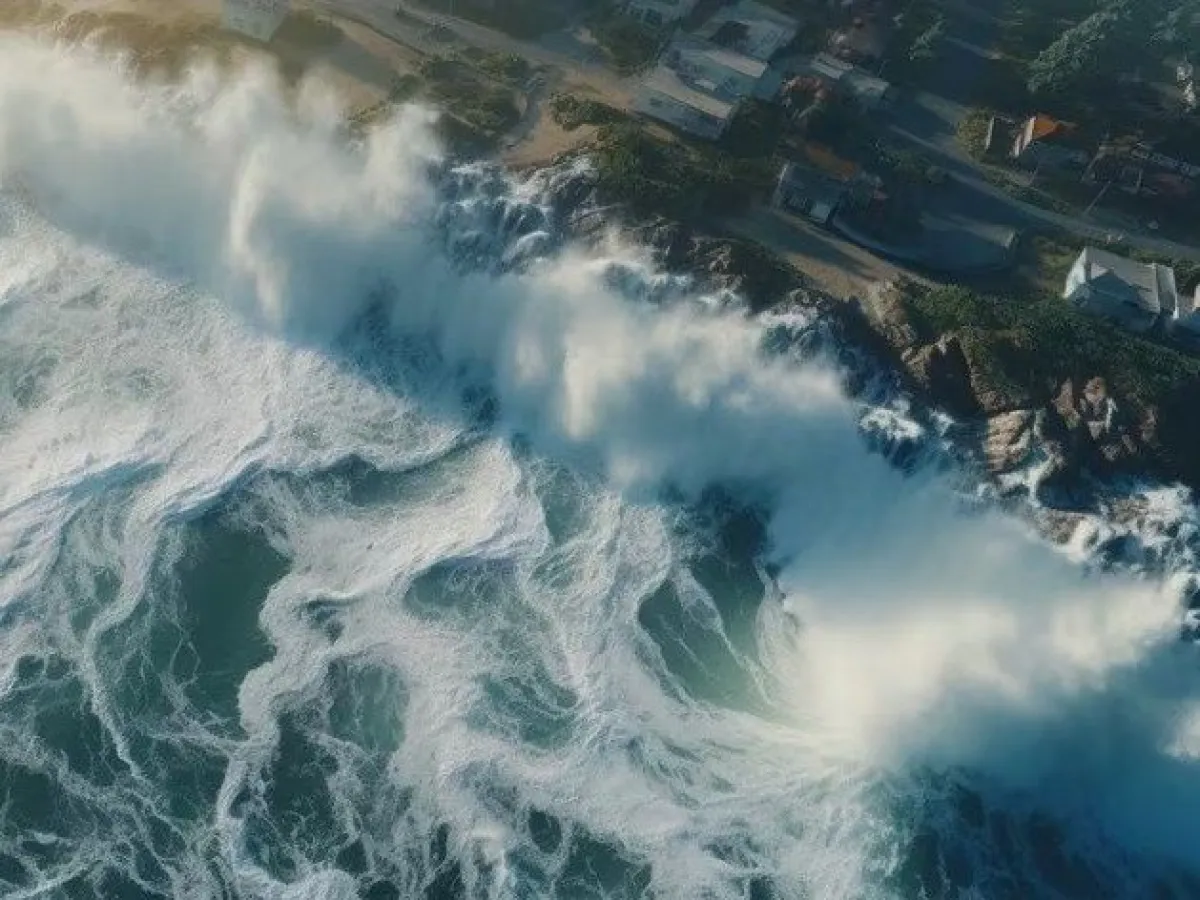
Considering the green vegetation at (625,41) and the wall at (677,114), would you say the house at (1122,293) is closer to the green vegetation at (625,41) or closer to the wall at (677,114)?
the wall at (677,114)

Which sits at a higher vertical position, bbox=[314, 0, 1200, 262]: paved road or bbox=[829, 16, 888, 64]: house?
bbox=[829, 16, 888, 64]: house

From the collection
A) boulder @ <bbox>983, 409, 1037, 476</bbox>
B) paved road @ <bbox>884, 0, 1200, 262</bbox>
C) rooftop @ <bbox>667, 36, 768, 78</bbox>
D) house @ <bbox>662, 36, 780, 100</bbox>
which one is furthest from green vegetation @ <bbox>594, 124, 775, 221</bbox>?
boulder @ <bbox>983, 409, 1037, 476</bbox>

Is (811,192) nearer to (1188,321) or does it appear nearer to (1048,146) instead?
(1048,146)

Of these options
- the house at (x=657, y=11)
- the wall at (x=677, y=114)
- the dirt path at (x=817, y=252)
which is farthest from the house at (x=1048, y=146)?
the house at (x=657, y=11)

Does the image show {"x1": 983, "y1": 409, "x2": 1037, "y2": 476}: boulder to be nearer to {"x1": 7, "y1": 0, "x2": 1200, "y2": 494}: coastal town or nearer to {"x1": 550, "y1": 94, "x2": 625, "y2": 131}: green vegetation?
{"x1": 7, "y1": 0, "x2": 1200, "y2": 494}: coastal town

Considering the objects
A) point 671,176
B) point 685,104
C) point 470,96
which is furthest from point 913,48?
point 470,96

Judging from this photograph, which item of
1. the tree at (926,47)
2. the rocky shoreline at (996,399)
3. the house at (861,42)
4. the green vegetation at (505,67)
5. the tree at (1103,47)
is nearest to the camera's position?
the rocky shoreline at (996,399)
